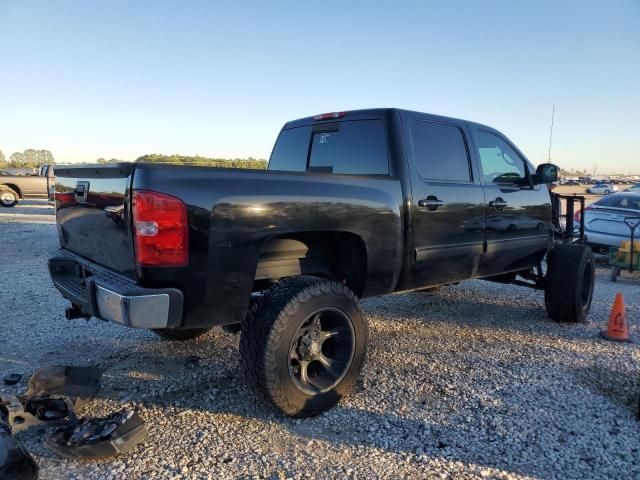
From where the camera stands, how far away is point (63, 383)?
125 inches

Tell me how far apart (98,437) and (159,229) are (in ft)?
3.87

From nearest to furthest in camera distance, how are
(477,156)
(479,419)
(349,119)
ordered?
A: (479,419)
(349,119)
(477,156)

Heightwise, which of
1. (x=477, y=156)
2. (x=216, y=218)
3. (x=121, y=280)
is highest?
(x=477, y=156)

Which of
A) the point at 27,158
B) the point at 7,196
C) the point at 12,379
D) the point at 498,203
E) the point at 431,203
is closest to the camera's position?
the point at 12,379

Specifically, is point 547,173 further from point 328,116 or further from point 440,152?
point 328,116

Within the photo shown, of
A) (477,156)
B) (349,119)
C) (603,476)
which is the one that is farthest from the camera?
(477,156)

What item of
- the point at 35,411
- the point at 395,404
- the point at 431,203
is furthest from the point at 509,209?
the point at 35,411

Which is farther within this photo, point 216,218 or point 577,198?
point 577,198

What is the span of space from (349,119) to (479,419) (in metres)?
2.47

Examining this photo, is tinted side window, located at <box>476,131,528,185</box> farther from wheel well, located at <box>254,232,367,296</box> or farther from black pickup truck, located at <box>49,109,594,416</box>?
wheel well, located at <box>254,232,367,296</box>

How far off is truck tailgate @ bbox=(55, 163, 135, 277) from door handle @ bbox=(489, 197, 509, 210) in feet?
10.3

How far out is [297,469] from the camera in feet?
8.29

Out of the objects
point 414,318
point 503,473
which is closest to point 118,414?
point 503,473

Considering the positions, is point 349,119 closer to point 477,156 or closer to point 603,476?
point 477,156
